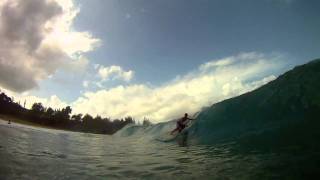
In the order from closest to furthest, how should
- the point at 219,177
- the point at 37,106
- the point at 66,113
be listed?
the point at 219,177, the point at 37,106, the point at 66,113

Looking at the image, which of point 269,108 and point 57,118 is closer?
point 269,108

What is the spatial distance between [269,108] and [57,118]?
326 ft

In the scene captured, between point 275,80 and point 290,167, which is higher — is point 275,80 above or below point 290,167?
above

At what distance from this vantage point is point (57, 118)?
4739 inches

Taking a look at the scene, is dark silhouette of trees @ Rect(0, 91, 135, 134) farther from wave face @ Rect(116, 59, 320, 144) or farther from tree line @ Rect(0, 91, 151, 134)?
wave face @ Rect(116, 59, 320, 144)

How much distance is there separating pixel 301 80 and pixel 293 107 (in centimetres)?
324

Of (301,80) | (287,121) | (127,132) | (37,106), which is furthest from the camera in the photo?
(37,106)

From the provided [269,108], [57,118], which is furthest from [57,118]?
[269,108]

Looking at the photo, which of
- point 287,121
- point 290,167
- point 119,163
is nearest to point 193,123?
point 287,121

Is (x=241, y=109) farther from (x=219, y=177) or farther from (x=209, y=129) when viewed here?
(x=219, y=177)

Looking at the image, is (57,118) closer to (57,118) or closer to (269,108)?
(57,118)

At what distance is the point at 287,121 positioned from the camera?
105ft

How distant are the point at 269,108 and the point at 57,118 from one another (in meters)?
99.4

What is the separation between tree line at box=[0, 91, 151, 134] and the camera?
110m
